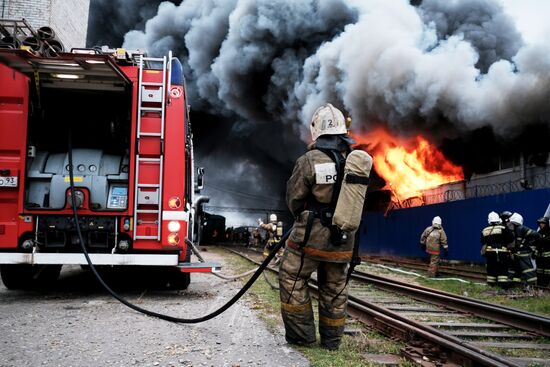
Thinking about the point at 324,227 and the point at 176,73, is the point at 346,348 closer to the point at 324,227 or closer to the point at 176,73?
the point at 324,227

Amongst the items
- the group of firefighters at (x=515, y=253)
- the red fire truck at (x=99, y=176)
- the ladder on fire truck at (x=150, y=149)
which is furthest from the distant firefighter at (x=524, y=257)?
the ladder on fire truck at (x=150, y=149)

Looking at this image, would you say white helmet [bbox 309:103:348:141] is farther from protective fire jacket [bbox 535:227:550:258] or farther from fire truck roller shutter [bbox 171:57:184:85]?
protective fire jacket [bbox 535:227:550:258]

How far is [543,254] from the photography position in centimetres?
894

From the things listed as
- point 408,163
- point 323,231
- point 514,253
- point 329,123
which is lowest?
point 514,253

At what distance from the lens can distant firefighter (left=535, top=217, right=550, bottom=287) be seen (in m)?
8.82

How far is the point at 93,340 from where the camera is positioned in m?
3.81

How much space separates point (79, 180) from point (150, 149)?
907 mm

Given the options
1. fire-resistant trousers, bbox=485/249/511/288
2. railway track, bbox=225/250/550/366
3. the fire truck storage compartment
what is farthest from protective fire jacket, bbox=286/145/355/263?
fire-resistant trousers, bbox=485/249/511/288

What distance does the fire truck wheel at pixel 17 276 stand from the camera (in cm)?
634

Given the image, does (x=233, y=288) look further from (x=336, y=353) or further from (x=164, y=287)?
(x=336, y=353)

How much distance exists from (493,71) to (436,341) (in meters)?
11.7

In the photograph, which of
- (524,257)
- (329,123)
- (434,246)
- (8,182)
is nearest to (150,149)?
(8,182)

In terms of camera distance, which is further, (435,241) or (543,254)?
(435,241)

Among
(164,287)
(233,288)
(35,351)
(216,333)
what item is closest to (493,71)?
(233,288)
